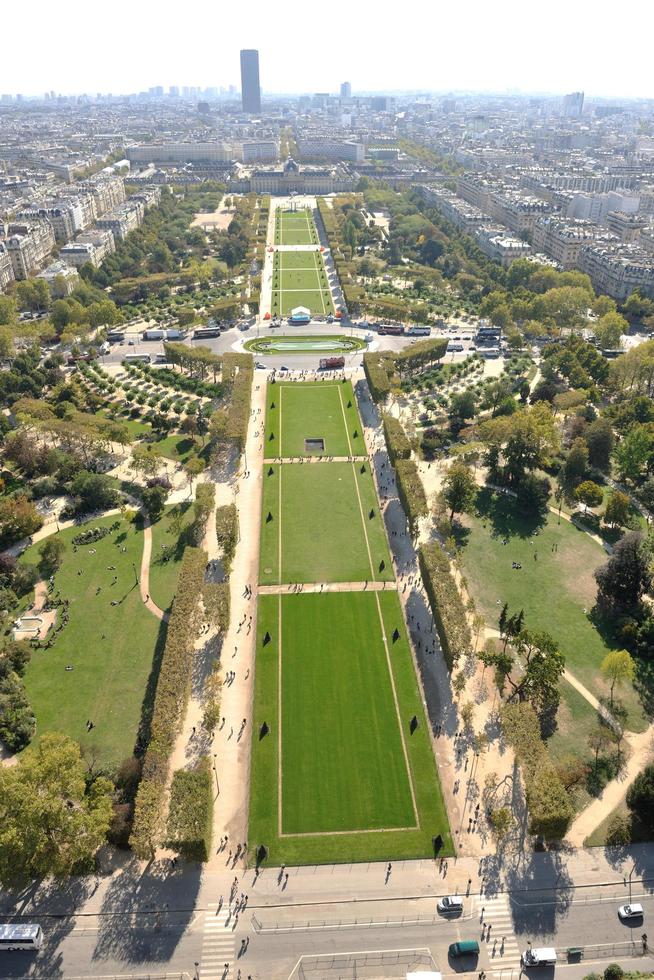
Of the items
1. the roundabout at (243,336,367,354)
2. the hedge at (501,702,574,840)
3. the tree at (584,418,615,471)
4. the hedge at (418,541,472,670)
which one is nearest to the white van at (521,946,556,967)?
the hedge at (501,702,574,840)

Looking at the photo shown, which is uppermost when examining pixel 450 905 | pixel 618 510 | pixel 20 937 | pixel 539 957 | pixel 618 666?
pixel 618 510

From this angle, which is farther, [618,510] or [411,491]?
[411,491]

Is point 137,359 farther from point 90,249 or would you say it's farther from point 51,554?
point 51,554

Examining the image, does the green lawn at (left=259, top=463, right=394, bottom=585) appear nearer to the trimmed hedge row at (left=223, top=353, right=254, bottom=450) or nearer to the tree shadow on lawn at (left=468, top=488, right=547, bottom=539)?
the trimmed hedge row at (left=223, top=353, right=254, bottom=450)

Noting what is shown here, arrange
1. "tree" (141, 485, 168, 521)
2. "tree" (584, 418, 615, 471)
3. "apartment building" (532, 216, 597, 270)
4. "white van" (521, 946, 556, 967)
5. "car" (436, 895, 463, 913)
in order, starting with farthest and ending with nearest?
"apartment building" (532, 216, 597, 270)
"tree" (584, 418, 615, 471)
"tree" (141, 485, 168, 521)
"car" (436, 895, 463, 913)
"white van" (521, 946, 556, 967)

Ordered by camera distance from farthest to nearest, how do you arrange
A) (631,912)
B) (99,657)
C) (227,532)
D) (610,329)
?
1. (610,329)
2. (227,532)
3. (99,657)
4. (631,912)

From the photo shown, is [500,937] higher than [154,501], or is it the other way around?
[154,501]

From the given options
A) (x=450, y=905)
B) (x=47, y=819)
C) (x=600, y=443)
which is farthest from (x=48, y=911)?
(x=600, y=443)
